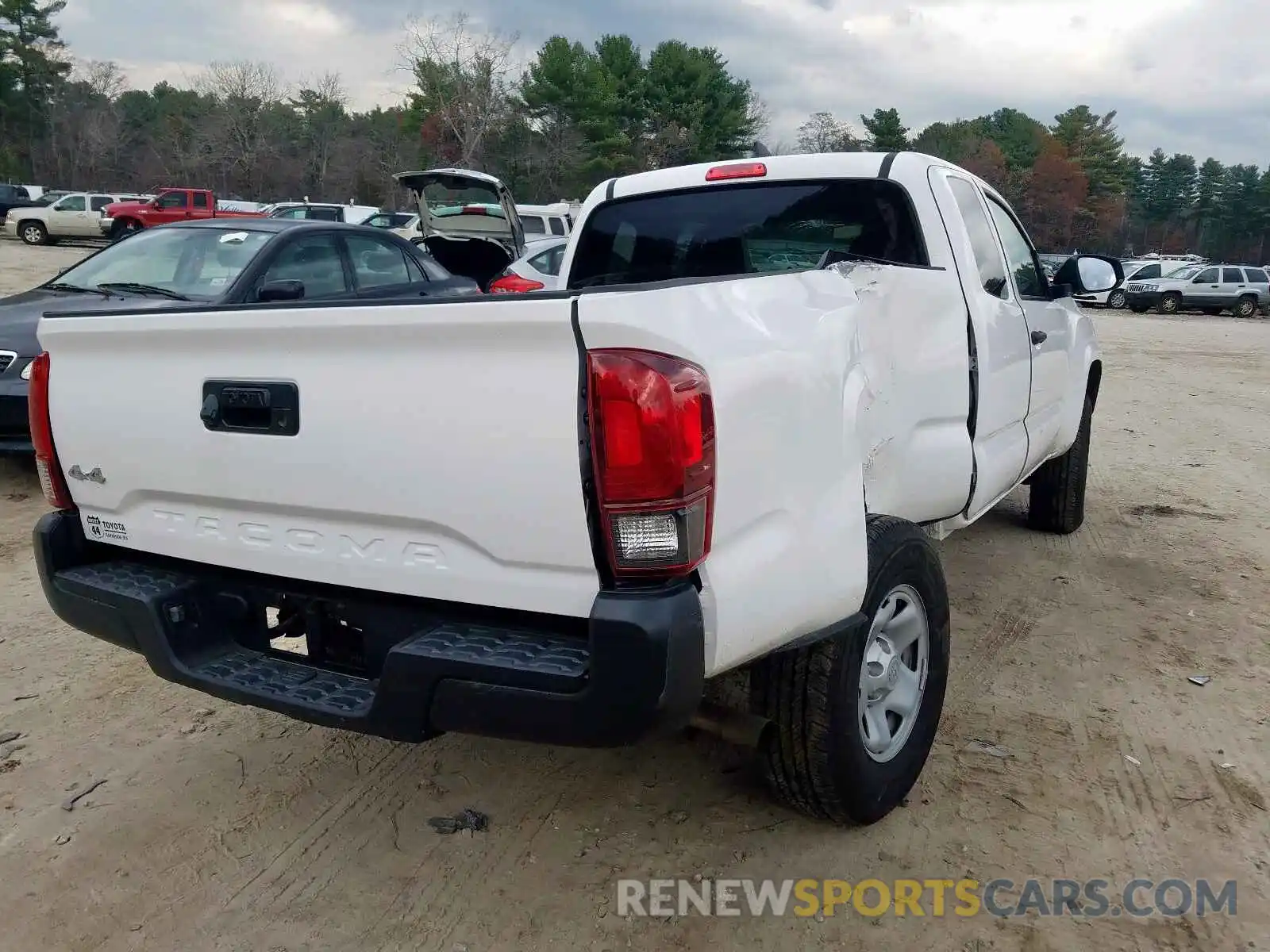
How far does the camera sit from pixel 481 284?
35.3 feet

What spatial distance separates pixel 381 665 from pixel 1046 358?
11.5 feet

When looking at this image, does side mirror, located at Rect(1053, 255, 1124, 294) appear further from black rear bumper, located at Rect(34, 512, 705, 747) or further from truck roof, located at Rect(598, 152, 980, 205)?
black rear bumper, located at Rect(34, 512, 705, 747)

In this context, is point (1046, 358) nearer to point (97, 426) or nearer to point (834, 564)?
point (834, 564)

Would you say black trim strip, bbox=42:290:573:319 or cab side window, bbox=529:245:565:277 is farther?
cab side window, bbox=529:245:565:277

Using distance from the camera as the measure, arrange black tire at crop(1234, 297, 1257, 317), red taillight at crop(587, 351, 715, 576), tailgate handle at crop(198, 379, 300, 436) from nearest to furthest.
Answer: red taillight at crop(587, 351, 715, 576) → tailgate handle at crop(198, 379, 300, 436) → black tire at crop(1234, 297, 1257, 317)

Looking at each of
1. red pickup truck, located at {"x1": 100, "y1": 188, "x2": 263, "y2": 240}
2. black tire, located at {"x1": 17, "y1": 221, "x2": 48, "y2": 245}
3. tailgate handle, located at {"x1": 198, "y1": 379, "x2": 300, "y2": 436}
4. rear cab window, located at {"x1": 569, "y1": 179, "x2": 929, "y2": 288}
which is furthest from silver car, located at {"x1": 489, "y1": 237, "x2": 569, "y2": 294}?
black tire, located at {"x1": 17, "y1": 221, "x2": 48, "y2": 245}

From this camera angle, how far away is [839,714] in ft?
8.36

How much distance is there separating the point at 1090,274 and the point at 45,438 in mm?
4976

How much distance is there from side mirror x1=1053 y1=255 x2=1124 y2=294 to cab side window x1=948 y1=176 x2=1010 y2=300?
1.12 meters

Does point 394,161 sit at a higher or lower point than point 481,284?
higher

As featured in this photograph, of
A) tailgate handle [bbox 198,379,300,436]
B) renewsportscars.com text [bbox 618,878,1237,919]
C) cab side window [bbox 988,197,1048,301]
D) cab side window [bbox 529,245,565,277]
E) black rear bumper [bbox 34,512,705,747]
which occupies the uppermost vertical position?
cab side window [bbox 988,197,1048,301]

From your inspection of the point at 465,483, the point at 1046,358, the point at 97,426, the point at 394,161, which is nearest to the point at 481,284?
the point at 1046,358

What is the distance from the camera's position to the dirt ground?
2490 mm

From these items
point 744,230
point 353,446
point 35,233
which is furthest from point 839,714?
point 35,233
